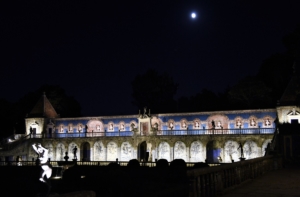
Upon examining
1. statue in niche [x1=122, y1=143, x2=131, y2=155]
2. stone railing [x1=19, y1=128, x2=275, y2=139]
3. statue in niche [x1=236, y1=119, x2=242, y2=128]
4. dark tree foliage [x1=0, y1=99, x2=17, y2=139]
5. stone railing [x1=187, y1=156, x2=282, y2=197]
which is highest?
dark tree foliage [x1=0, y1=99, x2=17, y2=139]

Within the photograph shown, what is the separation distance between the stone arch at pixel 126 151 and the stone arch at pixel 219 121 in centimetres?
1101

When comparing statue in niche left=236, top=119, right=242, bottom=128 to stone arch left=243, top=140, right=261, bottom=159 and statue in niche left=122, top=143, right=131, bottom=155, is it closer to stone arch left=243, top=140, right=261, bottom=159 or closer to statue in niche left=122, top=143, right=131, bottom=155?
stone arch left=243, top=140, right=261, bottom=159

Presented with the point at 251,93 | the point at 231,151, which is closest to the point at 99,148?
the point at 231,151

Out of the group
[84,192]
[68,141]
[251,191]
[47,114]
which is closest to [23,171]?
[68,141]

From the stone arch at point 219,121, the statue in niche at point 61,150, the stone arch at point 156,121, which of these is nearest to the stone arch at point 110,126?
the stone arch at point 156,121

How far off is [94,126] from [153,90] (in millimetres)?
28464

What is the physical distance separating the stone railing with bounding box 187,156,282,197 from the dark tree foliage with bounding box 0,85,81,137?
5818 cm

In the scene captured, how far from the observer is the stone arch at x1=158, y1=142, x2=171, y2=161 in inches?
1999

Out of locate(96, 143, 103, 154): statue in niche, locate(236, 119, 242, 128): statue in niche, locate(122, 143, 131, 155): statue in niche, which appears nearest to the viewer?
locate(236, 119, 242, 128): statue in niche

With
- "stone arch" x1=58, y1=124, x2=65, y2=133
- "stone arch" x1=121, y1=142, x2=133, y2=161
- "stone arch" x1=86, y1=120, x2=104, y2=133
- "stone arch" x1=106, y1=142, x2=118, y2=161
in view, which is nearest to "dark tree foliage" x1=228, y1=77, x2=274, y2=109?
"stone arch" x1=121, y1=142, x2=133, y2=161

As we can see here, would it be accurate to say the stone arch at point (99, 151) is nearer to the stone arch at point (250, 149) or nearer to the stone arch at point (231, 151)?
the stone arch at point (231, 151)

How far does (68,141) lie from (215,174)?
46.2 metres

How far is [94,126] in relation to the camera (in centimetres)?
5675

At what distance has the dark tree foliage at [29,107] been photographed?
69250 millimetres
